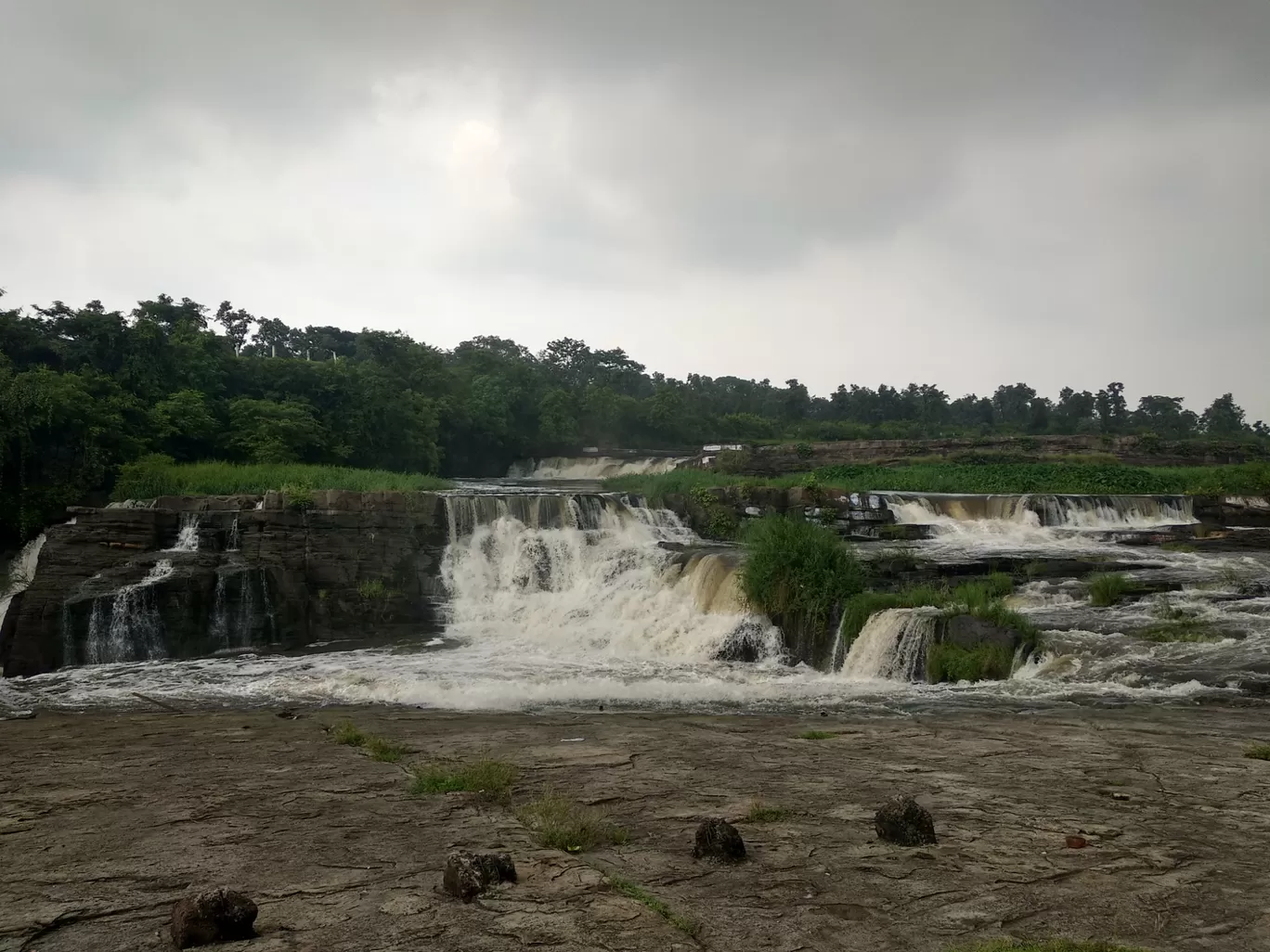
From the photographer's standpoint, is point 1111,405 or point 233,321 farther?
point 1111,405

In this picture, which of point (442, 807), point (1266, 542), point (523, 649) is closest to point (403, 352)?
point (523, 649)

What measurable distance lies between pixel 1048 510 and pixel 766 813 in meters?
21.8

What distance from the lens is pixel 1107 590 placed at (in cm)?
1407

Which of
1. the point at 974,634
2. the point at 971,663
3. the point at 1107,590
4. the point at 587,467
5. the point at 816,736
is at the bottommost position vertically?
the point at 971,663

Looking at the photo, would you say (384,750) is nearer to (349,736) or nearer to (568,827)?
(349,736)

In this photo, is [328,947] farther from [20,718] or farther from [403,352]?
[403,352]

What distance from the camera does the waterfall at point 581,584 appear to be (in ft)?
53.5

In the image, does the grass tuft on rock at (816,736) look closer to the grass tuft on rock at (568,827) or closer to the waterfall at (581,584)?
the grass tuft on rock at (568,827)

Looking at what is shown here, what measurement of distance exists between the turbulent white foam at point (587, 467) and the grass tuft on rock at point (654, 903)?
32.6 meters

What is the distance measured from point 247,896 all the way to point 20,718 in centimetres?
920

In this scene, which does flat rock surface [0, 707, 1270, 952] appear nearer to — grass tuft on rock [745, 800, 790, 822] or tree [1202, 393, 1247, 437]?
grass tuft on rock [745, 800, 790, 822]

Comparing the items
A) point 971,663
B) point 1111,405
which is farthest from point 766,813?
point 1111,405

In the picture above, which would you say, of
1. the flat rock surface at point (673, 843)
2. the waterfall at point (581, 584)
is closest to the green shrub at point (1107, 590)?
the waterfall at point (581, 584)

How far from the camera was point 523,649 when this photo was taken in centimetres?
1669
